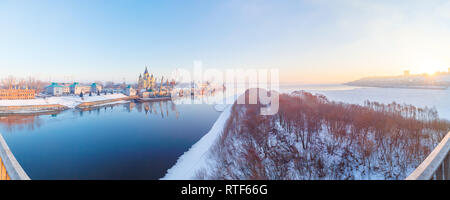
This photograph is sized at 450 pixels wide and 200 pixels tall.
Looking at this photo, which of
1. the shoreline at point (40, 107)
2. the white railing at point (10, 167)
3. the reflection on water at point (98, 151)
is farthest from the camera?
the shoreline at point (40, 107)

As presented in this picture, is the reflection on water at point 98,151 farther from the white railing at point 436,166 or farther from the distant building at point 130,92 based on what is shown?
the distant building at point 130,92

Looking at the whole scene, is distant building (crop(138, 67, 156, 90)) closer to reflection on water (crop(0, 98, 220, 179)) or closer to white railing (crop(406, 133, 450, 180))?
reflection on water (crop(0, 98, 220, 179))

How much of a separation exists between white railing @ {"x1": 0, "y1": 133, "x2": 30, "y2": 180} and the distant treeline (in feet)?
6.07

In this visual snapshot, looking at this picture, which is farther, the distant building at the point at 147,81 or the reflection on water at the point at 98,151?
the distant building at the point at 147,81

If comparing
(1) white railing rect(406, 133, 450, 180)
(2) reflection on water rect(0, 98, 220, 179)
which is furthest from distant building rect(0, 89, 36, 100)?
(1) white railing rect(406, 133, 450, 180)

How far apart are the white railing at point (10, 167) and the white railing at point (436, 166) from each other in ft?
7.28

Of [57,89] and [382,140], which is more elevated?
[57,89]

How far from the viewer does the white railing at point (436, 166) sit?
79 cm

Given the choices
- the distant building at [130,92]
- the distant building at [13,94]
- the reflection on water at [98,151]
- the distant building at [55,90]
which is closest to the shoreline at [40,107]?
the distant building at [13,94]

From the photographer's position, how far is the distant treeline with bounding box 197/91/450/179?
2.24m
